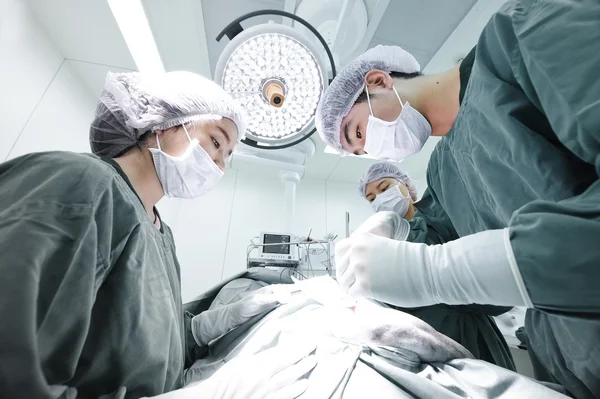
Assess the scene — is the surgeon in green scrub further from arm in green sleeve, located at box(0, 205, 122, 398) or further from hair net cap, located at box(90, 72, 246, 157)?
hair net cap, located at box(90, 72, 246, 157)

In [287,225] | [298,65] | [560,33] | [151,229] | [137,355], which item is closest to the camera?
[560,33]

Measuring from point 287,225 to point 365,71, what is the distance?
1.23 m

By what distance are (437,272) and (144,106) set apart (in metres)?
0.95

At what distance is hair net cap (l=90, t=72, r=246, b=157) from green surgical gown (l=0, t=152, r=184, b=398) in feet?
1.07

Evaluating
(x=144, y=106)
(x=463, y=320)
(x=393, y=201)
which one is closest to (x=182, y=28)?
(x=144, y=106)

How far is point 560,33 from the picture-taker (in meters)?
0.41

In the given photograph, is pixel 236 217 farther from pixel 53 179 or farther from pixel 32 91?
pixel 53 179

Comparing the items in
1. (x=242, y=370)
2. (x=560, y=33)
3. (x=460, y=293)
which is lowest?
(x=242, y=370)

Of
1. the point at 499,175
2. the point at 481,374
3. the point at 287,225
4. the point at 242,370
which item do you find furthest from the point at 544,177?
the point at 287,225

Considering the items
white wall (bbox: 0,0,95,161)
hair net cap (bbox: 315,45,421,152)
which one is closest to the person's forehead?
hair net cap (bbox: 315,45,421,152)

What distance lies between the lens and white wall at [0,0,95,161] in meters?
0.86

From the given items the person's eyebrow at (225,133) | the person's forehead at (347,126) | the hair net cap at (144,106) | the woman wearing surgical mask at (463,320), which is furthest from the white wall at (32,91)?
the woman wearing surgical mask at (463,320)

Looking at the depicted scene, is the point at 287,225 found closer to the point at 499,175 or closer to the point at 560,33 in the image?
the point at 499,175

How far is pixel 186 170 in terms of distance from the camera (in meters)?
0.93
